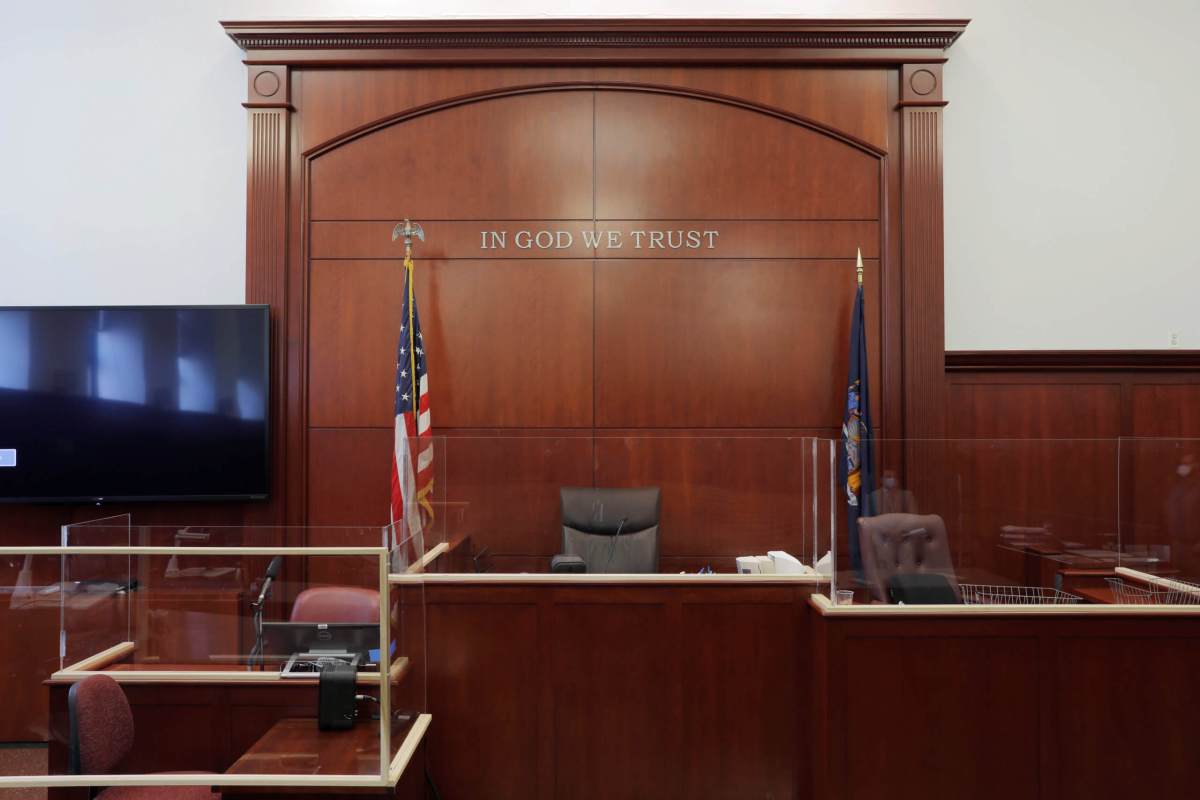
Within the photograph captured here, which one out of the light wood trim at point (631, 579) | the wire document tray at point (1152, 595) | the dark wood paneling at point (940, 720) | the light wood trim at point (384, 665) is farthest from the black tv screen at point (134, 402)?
the wire document tray at point (1152, 595)

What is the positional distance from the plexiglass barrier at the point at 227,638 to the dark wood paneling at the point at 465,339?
7.49ft

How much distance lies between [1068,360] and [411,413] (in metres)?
4.07

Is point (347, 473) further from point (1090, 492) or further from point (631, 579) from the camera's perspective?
point (1090, 492)

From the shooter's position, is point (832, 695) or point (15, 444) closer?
point (832, 695)

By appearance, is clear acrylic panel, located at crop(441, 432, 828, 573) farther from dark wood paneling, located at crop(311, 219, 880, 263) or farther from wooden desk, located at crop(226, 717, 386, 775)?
dark wood paneling, located at crop(311, 219, 880, 263)

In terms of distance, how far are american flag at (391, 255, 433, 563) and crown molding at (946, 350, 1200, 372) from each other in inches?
128

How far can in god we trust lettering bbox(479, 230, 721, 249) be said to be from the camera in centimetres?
500

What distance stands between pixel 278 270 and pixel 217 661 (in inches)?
114

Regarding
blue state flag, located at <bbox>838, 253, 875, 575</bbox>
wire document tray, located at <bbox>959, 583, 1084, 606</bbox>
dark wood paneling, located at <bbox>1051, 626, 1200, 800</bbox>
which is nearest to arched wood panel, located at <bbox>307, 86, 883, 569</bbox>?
blue state flag, located at <bbox>838, 253, 875, 575</bbox>

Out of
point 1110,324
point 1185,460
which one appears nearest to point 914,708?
point 1185,460

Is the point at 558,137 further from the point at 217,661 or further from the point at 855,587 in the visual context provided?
the point at 217,661

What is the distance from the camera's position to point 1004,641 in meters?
3.14

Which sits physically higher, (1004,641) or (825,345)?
(825,345)

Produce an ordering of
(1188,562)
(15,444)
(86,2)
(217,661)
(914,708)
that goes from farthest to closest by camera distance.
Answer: (86,2), (15,444), (1188,562), (914,708), (217,661)
